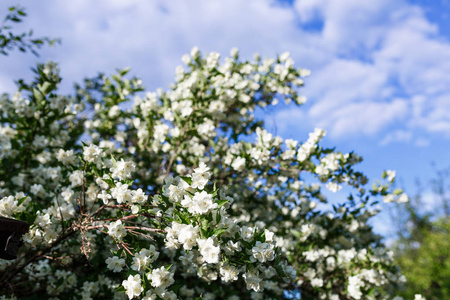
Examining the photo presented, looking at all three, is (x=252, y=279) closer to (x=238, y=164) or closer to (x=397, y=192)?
(x=238, y=164)

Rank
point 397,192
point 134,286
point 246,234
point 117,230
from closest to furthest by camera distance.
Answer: point 134,286
point 246,234
point 117,230
point 397,192

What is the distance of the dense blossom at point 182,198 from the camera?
2.39 metres

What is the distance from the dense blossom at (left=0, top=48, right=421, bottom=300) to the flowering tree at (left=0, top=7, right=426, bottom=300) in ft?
0.05

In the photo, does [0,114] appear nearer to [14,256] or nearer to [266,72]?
[14,256]

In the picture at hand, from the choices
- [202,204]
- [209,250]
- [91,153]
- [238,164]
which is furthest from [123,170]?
[238,164]

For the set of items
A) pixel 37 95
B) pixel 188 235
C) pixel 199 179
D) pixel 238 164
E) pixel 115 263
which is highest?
pixel 37 95

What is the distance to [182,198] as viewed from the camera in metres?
2.46

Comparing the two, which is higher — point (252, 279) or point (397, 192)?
point (397, 192)

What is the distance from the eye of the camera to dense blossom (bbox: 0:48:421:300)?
239 centimetres

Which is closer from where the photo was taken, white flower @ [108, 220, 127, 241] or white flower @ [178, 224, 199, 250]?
white flower @ [178, 224, 199, 250]

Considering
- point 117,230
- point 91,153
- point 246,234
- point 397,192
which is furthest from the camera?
point 397,192

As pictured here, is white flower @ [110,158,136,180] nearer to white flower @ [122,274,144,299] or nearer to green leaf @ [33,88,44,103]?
white flower @ [122,274,144,299]

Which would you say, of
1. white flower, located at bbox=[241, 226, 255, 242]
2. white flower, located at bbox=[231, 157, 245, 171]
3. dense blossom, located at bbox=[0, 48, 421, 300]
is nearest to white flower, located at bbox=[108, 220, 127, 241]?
dense blossom, located at bbox=[0, 48, 421, 300]

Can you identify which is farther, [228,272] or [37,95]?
[37,95]
